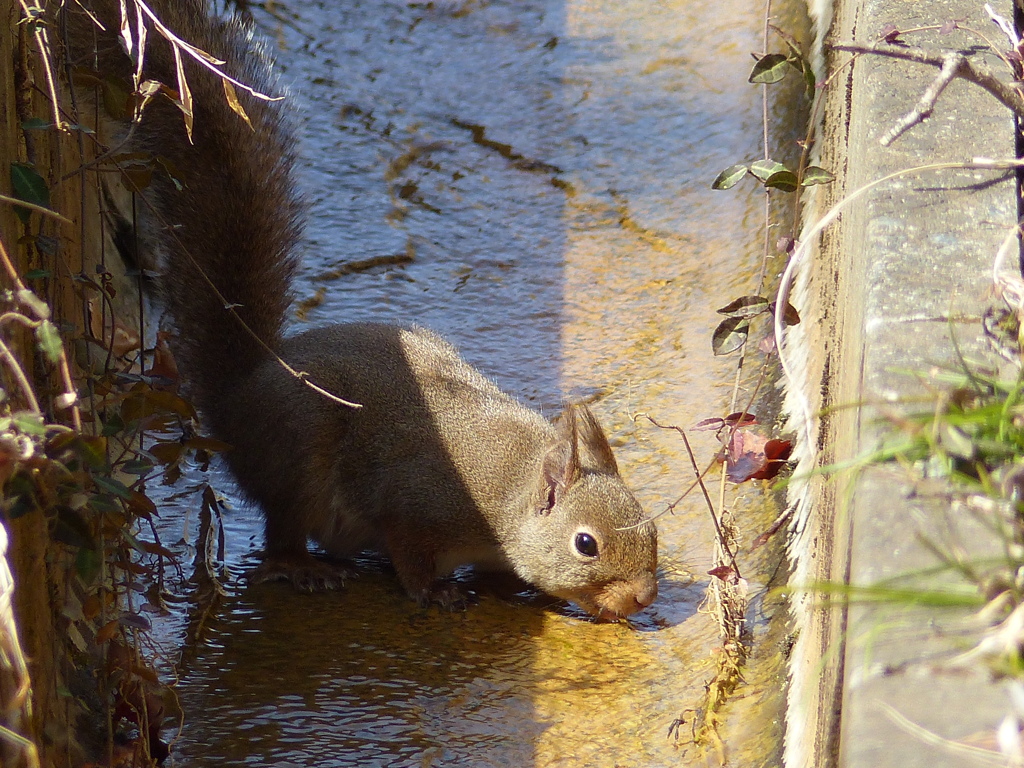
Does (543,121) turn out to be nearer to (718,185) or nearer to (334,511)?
(334,511)

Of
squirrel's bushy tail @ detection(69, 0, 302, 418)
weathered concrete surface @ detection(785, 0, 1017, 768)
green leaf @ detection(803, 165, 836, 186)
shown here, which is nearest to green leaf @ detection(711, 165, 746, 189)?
green leaf @ detection(803, 165, 836, 186)

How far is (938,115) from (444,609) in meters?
2.12

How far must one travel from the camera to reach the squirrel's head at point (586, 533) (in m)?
3.47

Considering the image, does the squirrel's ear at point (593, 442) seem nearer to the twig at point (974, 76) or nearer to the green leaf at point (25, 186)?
the twig at point (974, 76)

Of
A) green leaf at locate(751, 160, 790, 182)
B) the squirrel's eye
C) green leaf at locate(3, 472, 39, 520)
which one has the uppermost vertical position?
green leaf at locate(751, 160, 790, 182)

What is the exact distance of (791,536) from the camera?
2.98m

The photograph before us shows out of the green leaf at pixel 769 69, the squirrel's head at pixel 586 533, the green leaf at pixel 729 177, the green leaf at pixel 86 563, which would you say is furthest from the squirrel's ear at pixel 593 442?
the green leaf at pixel 86 563

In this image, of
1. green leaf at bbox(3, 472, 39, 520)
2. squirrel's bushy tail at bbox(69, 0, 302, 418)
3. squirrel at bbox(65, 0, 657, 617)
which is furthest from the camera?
squirrel's bushy tail at bbox(69, 0, 302, 418)

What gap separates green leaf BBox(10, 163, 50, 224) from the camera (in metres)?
1.99

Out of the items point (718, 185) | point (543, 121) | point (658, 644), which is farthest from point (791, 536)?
point (543, 121)

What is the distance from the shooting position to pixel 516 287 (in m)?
4.75

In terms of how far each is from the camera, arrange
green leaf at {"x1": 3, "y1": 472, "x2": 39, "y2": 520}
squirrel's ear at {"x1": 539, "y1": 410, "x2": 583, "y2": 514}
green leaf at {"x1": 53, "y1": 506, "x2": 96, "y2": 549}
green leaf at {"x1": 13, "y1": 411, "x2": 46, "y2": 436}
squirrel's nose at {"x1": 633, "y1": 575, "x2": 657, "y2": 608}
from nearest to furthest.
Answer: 1. green leaf at {"x1": 13, "y1": 411, "x2": 46, "y2": 436}
2. green leaf at {"x1": 3, "y1": 472, "x2": 39, "y2": 520}
3. green leaf at {"x1": 53, "y1": 506, "x2": 96, "y2": 549}
4. squirrel's nose at {"x1": 633, "y1": 575, "x2": 657, "y2": 608}
5. squirrel's ear at {"x1": 539, "y1": 410, "x2": 583, "y2": 514}

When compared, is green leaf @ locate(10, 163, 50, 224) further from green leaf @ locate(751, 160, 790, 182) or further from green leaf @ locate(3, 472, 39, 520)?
green leaf @ locate(751, 160, 790, 182)

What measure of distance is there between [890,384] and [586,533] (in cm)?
202
